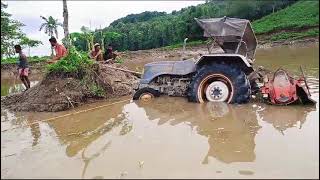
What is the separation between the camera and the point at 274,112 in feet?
25.5

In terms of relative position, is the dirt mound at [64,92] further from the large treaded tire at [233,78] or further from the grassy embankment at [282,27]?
the grassy embankment at [282,27]

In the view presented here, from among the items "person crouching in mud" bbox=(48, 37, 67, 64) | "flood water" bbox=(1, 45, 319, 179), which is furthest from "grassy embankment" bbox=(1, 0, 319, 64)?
"flood water" bbox=(1, 45, 319, 179)

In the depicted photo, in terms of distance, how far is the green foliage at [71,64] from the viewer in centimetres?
1032

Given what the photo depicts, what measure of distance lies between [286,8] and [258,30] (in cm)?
351

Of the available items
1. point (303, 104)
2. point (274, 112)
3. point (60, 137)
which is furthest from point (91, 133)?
point (303, 104)

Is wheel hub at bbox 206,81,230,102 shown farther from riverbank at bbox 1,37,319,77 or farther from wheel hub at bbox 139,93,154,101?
riverbank at bbox 1,37,319,77

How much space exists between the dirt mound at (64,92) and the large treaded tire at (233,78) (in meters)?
2.88

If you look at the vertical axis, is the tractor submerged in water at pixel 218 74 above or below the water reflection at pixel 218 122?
above

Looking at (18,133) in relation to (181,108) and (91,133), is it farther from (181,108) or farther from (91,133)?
(181,108)

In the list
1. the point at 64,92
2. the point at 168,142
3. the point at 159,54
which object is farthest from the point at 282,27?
the point at 168,142

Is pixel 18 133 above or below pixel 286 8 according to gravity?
below

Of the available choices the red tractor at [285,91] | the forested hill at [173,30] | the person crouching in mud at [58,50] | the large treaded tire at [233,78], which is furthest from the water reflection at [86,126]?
the forested hill at [173,30]

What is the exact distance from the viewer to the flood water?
15.9ft

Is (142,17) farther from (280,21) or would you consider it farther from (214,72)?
(214,72)
